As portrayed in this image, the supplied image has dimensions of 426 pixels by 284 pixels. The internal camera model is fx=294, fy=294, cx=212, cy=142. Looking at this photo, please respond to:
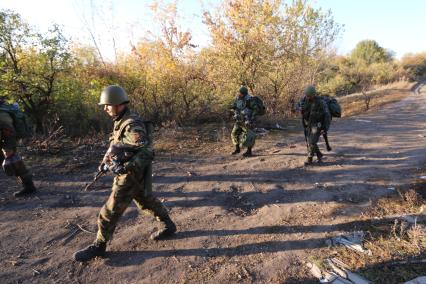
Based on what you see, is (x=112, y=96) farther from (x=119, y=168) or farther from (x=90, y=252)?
(x=90, y=252)

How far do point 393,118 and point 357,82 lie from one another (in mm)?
20233

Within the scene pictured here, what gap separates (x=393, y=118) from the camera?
1197cm

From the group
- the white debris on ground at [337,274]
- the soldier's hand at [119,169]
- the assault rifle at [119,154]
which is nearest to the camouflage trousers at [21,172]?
the assault rifle at [119,154]

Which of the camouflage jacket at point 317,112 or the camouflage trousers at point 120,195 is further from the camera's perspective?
the camouflage jacket at point 317,112

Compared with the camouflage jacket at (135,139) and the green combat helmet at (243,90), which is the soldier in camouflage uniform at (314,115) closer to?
the green combat helmet at (243,90)

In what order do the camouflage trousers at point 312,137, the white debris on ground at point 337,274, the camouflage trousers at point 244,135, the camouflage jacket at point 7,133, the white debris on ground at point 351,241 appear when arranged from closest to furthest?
1. the white debris on ground at point 337,274
2. the white debris on ground at point 351,241
3. the camouflage jacket at point 7,133
4. the camouflage trousers at point 312,137
5. the camouflage trousers at point 244,135

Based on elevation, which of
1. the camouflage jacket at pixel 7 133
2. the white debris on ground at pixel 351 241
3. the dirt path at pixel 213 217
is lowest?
the white debris on ground at pixel 351 241

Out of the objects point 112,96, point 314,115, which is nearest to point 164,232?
point 112,96

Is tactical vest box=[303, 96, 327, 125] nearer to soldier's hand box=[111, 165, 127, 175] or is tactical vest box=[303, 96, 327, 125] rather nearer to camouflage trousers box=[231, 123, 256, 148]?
camouflage trousers box=[231, 123, 256, 148]

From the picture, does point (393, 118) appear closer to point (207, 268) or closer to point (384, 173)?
point (384, 173)

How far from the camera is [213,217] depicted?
434 cm

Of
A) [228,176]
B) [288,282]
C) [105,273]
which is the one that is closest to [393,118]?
[228,176]

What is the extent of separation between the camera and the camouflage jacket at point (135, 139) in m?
3.09

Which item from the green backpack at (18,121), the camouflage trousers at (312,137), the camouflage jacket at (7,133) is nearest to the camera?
the camouflage jacket at (7,133)
